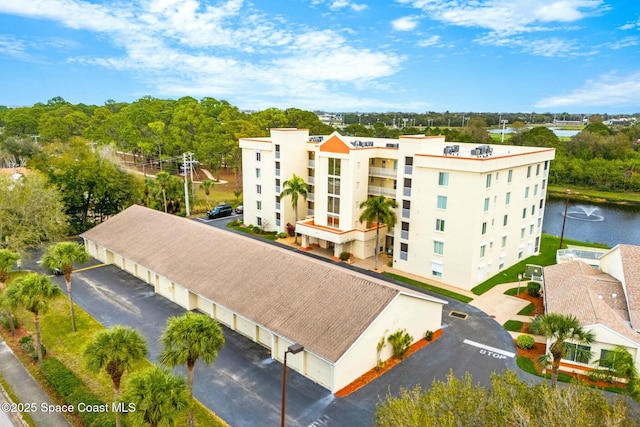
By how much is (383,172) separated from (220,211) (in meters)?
28.4

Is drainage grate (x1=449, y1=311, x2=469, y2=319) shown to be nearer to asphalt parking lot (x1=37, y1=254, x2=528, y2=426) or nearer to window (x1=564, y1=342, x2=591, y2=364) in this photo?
asphalt parking lot (x1=37, y1=254, x2=528, y2=426)

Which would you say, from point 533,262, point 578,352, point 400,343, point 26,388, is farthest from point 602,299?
point 26,388

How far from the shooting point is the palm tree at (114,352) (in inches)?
741

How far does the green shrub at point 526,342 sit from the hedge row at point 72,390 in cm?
2569

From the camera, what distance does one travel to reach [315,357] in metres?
24.6

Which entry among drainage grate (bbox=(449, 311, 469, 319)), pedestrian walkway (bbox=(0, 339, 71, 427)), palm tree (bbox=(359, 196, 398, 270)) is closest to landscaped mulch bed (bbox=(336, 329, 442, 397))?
drainage grate (bbox=(449, 311, 469, 319))

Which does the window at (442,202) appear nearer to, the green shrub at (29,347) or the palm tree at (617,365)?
the palm tree at (617,365)

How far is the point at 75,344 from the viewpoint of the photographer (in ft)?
95.1

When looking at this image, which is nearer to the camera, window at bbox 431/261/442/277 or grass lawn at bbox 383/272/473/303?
grass lawn at bbox 383/272/473/303

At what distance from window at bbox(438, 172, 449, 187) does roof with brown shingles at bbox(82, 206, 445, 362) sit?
13.1 metres

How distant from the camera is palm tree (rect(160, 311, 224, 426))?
18.8m

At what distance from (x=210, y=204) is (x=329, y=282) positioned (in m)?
45.7

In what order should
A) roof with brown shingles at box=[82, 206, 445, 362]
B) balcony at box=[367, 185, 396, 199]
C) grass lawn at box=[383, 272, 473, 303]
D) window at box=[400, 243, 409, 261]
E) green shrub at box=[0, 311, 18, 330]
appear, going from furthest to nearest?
balcony at box=[367, 185, 396, 199] < window at box=[400, 243, 409, 261] < grass lawn at box=[383, 272, 473, 303] < green shrub at box=[0, 311, 18, 330] < roof with brown shingles at box=[82, 206, 445, 362]

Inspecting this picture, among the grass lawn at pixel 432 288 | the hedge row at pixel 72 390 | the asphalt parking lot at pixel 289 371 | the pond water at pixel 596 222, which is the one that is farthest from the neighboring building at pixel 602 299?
the pond water at pixel 596 222
